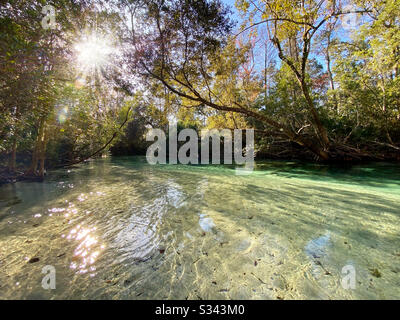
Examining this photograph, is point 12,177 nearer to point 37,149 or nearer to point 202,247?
point 37,149

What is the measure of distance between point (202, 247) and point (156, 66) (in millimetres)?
6536

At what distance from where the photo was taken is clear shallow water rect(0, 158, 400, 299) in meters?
1.45

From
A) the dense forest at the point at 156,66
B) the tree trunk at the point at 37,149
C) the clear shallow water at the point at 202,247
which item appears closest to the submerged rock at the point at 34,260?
the clear shallow water at the point at 202,247

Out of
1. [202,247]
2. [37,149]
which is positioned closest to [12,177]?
[37,149]

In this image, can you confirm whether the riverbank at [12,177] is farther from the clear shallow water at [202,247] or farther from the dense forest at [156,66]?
the clear shallow water at [202,247]

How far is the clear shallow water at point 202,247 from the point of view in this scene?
1.45 metres

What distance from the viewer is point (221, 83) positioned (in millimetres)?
8492

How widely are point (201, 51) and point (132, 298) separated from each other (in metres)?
7.23

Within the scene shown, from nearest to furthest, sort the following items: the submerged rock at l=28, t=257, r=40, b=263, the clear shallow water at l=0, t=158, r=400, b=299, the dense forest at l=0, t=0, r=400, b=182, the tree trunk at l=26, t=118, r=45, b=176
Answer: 1. the clear shallow water at l=0, t=158, r=400, b=299
2. the submerged rock at l=28, t=257, r=40, b=263
3. the dense forest at l=0, t=0, r=400, b=182
4. the tree trunk at l=26, t=118, r=45, b=176

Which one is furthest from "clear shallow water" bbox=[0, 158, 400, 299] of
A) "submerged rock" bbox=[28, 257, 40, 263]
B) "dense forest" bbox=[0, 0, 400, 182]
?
"dense forest" bbox=[0, 0, 400, 182]

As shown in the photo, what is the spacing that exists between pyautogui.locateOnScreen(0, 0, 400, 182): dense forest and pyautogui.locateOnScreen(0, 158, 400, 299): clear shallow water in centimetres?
287

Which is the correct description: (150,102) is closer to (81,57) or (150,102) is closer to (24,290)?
(81,57)

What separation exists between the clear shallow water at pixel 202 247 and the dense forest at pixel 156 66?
2.87 m

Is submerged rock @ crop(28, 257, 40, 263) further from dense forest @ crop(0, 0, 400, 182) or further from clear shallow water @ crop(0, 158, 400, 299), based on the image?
dense forest @ crop(0, 0, 400, 182)
